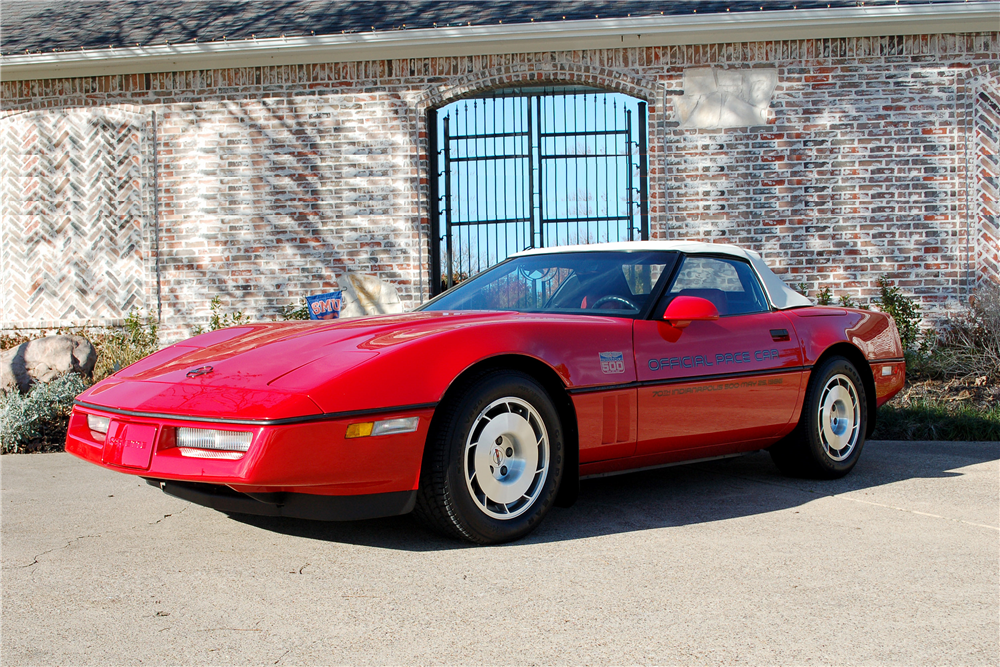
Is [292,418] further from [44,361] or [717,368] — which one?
[44,361]

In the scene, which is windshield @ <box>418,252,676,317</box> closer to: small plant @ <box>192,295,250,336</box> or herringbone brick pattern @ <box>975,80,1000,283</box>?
small plant @ <box>192,295,250,336</box>


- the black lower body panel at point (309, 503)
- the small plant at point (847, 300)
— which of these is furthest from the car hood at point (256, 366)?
the small plant at point (847, 300)

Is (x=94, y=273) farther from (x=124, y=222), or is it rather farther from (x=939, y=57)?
(x=939, y=57)

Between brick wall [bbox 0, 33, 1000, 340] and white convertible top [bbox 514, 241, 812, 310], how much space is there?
15.0 ft

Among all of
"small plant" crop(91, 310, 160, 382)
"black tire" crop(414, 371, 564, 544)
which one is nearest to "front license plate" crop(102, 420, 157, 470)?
"black tire" crop(414, 371, 564, 544)

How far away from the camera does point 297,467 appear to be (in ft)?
9.52

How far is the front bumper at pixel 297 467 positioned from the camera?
2.88m

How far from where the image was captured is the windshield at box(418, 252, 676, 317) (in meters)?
4.15

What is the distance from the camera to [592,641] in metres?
2.34

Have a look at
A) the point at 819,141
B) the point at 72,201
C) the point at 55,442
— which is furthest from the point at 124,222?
the point at 819,141

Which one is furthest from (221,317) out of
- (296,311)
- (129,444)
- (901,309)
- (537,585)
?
(537,585)

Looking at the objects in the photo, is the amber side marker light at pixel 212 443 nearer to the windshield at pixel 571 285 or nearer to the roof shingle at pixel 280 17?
the windshield at pixel 571 285

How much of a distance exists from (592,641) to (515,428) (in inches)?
45.5

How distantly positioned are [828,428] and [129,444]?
3535 mm
